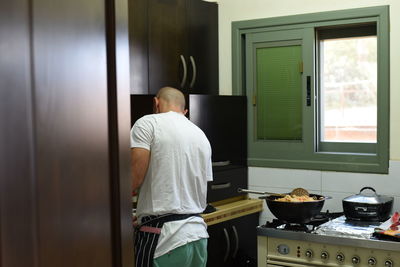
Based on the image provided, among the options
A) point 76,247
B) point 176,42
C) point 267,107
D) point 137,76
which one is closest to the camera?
point 76,247

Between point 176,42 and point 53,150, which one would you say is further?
point 176,42

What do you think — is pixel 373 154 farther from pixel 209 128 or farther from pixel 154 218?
pixel 154 218

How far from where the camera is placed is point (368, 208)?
2846 millimetres

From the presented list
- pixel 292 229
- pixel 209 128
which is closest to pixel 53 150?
pixel 292 229

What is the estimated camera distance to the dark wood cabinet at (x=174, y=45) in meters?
3.04

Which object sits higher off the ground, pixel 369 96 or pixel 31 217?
pixel 369 96

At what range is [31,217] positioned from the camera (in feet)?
2.21

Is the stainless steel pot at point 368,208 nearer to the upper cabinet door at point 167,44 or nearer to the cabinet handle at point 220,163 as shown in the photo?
the cabinet handle at point 220,163

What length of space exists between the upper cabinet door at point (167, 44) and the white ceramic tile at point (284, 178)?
814 mm

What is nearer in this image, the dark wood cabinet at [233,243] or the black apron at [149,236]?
the black apron at [149,236]

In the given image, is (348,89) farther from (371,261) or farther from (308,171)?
(371,261)

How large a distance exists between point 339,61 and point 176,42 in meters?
1.06

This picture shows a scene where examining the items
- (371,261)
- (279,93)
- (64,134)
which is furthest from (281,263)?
(64,134)

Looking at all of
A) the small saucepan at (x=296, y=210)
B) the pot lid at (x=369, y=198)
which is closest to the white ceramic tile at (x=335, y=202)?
the pot lid at (x=369, y=198)
